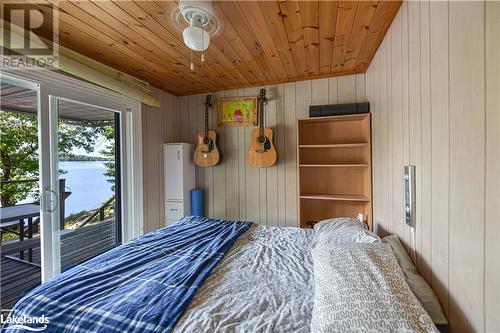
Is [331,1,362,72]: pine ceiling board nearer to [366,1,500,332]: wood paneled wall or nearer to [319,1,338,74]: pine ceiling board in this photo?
[319,1,338,74]: pine ceiling board

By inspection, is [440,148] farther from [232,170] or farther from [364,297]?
[232,170]

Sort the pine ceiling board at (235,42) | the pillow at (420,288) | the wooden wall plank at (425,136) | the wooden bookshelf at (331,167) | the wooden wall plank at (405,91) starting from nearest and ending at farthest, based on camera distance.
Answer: the pillow at (420,288)
the wooden wall plank at (425,136)
the wooden wall plank at (405,91)
the pine ceiling board at (235,42)
the wooden bookshelf at (331,167)

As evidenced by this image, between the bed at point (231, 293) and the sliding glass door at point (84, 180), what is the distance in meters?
0.83

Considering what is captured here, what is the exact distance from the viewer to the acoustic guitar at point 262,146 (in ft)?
8.95

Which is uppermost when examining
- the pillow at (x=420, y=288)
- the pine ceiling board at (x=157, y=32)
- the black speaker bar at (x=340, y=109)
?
the pine ceiling board at (x=157, y=32)

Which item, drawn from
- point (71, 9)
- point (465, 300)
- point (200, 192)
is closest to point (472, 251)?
point (465, 300)

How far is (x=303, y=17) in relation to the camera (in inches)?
57.9

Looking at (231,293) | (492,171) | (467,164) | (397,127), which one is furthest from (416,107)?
(231,293)

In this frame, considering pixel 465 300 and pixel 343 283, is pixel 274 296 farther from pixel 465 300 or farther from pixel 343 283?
pixel 465 300

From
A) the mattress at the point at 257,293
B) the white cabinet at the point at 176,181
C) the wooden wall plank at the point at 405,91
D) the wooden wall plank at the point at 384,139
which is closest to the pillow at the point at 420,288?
the wooden wall plank at the point at 405,91

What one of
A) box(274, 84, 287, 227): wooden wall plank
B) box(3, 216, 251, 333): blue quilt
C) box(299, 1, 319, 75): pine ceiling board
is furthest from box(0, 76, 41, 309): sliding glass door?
box(274, 84, 287, 227): wooden wall plank

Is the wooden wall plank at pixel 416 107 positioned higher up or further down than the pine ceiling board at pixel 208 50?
further down

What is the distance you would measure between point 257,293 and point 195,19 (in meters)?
1.65

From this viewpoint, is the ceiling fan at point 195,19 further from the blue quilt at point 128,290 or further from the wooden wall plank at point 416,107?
the blue quilt at point 128,290
